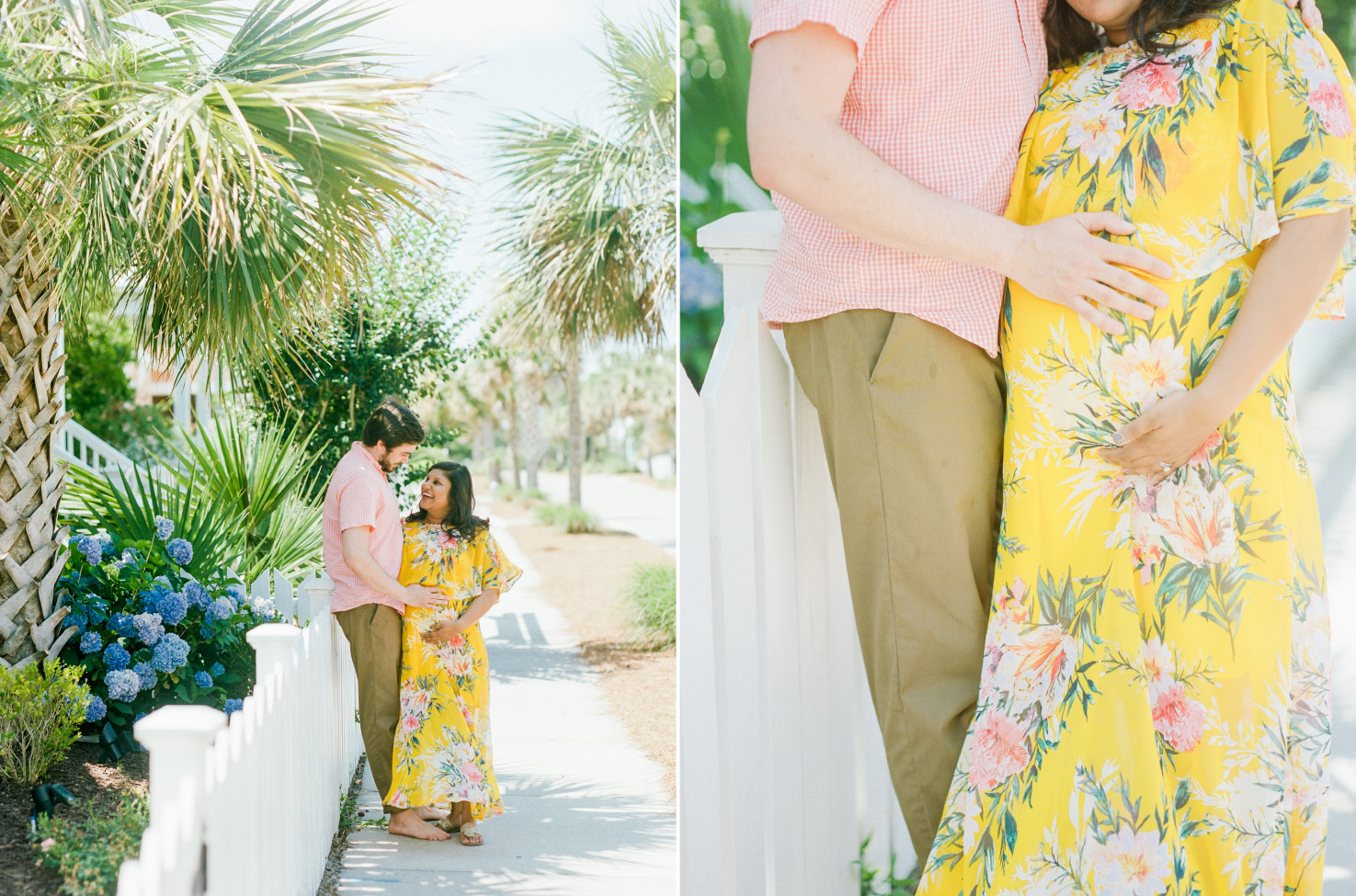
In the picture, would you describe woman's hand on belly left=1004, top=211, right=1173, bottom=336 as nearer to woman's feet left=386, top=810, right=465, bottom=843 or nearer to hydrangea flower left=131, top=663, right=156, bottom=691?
hydrangea flower left=131, top=663, right=156, bottom=691

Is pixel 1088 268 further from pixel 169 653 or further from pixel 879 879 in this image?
pixel 169 653

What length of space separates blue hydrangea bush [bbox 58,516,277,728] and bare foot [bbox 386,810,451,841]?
838 millimetres

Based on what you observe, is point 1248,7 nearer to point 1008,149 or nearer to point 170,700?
point 1008,149

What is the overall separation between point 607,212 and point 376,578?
113 inches

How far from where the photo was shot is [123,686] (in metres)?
1.38

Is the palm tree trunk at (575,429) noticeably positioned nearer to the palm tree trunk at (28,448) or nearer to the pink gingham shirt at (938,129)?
the palm tree trunk at (28,448)

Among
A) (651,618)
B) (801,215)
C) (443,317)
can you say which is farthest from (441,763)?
(651,618)

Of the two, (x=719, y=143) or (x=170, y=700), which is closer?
(x=170, y=700)

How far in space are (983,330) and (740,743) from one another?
0.66m

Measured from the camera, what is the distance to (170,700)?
57.0 inches

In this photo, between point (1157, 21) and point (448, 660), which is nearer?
point (1157, 21)

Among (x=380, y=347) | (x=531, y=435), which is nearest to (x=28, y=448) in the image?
(x=380, y=347)

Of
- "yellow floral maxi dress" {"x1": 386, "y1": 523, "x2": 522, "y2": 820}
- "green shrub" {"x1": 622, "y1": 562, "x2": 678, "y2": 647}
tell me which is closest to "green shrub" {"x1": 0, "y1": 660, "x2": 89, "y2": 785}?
"yellow floral maxi dress" {"x1": 386, "y1": 523, "x2": 522, "y2": 820}

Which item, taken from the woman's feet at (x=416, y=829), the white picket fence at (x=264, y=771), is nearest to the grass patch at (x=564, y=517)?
the woman's feet at (x=416, y=829)
